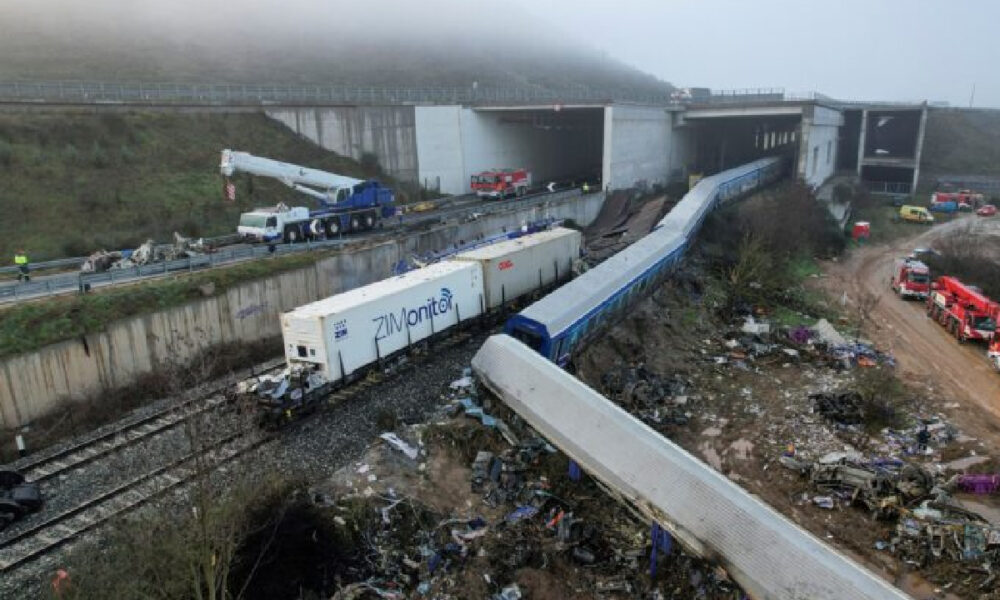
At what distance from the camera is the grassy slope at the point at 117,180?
971 inches

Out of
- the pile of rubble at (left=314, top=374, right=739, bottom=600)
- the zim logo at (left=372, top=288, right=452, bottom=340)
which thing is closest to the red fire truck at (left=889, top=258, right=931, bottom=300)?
the zim logo at (left=372, top=288, right=452, bottom=340)

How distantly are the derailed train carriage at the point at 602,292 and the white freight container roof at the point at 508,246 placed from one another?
2.86 meters

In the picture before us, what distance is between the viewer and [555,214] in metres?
37.5

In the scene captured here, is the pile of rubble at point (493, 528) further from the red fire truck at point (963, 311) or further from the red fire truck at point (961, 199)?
the red fire truck at point (961, 199)

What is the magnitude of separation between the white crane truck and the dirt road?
22405 millimetres

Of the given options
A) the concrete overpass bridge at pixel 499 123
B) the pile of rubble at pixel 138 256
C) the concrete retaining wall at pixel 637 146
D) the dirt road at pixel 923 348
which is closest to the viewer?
the dirt road at pixel 923 348

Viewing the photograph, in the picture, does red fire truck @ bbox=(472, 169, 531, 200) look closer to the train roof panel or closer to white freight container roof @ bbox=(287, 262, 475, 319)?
the train roof panel

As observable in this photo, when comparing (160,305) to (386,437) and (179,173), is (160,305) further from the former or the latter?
Answer: (179,173)

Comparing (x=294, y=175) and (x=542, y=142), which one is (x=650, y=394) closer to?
(x=294, y=175)

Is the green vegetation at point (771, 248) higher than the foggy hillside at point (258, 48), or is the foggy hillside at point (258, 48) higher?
the foggy hillside at point (258, 48)

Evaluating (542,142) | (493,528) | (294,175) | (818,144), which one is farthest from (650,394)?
(818,144)

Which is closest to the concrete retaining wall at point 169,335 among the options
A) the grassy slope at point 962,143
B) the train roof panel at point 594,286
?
the train roof panel at point 594,286

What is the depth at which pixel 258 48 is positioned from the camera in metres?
73.2

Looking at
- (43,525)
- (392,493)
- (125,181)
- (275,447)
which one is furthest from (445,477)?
(125,181)
